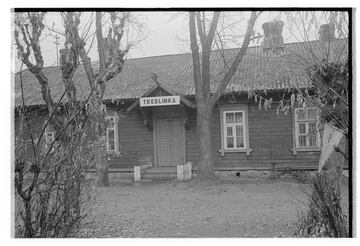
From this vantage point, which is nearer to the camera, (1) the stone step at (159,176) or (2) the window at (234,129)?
(1) the stone step at (159,176)

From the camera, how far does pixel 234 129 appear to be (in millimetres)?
10781

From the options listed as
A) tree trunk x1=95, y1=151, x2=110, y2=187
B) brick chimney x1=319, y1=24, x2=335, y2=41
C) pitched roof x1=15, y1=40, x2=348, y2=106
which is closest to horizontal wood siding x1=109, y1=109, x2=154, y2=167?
pitched roof x1=15, y1=40, x2=348, y2=106

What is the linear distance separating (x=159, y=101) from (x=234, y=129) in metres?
2.08

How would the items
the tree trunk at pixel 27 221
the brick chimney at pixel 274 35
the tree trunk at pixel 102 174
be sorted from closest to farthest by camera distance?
the tree trunk at pixel 27 221, the brick chimney at pixel 274 35, the tree trunk at pixel 102 174

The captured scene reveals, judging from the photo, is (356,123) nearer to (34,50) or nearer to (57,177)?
(57,177)

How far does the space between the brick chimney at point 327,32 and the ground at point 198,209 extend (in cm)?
165

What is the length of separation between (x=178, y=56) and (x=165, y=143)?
3063 mm

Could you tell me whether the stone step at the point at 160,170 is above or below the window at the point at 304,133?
below

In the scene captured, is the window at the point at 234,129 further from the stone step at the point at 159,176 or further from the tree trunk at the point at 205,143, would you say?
the stone step at the point at 159,176

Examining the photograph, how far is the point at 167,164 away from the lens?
11172mm

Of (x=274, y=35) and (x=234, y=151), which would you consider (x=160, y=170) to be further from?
(x=274, y=35)

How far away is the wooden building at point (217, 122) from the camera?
10.2 meters

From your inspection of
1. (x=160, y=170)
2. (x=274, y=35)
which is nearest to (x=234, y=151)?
(x=160, y=170)

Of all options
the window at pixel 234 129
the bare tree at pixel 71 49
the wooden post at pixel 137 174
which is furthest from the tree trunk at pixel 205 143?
the bare tree at pixel 71 49
